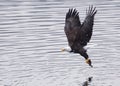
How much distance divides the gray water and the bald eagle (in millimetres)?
361

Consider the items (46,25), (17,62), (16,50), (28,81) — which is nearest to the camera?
(28,81)

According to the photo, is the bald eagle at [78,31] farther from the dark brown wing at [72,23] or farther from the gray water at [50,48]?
the gray water at [50,48]

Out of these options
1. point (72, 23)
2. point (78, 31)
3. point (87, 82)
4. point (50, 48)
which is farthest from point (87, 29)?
point (50, 48)

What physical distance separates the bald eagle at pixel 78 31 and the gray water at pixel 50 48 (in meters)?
0.36

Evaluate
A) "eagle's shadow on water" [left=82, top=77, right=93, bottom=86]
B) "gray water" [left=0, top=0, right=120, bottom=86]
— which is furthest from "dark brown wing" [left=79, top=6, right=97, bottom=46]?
"eagle's shadow on water" [left=82, top=77, right=93, bottom=86]

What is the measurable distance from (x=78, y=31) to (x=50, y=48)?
248 centimetres

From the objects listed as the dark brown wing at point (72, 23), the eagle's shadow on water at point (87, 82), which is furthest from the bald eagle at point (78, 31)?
the eagle's shadow on water at point (87, 82)

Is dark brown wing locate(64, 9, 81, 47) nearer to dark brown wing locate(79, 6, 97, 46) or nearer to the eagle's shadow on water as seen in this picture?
dark brown wing locate(79, 6, 97, 46)

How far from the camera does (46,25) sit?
23594mm

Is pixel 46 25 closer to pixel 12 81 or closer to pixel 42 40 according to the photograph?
pixel 42 40

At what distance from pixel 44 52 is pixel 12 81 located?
9.62ft

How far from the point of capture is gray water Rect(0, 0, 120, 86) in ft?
57.5

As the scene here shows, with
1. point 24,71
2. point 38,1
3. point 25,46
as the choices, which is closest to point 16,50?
point 25,46

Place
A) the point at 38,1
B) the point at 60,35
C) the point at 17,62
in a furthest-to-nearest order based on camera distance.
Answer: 1. the point at 38,1
2. the point at 60,35
3. the point at 17,62
